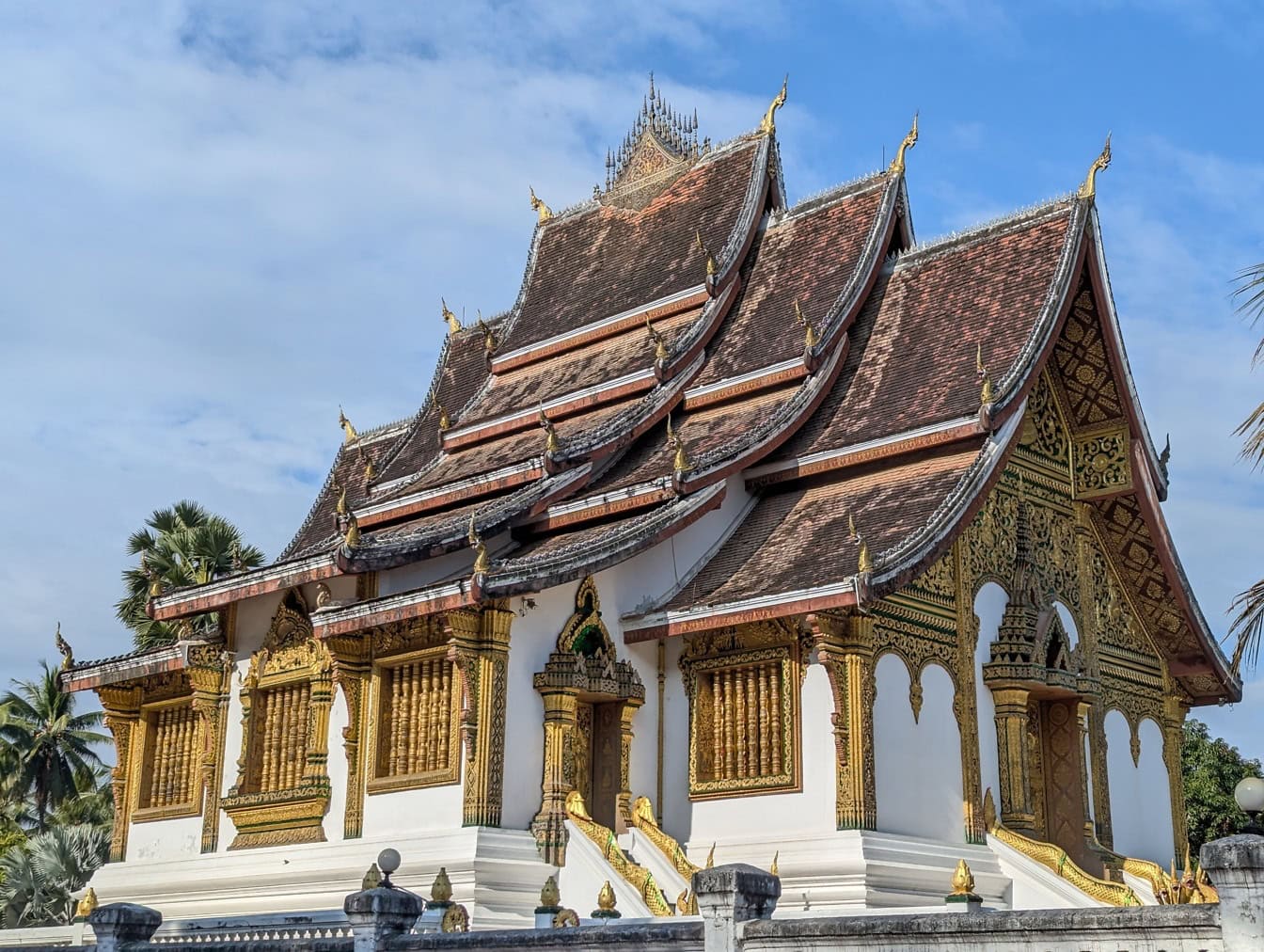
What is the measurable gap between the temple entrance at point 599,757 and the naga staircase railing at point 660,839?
0.32m

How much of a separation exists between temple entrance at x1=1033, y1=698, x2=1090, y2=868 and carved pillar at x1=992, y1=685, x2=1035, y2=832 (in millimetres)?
620

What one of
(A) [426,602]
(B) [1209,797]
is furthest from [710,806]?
(B) [1209,797]

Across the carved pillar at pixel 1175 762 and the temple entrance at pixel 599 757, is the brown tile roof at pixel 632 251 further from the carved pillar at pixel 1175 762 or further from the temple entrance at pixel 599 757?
the carved pillar at pixel 1175 762

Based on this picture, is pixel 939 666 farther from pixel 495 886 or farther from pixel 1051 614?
pixel 495 886

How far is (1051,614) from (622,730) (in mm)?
4604

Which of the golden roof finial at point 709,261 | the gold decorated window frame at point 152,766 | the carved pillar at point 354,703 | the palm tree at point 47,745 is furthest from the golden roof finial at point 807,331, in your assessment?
the palm tree at point 47,745

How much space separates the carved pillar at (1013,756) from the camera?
15500 millimetres

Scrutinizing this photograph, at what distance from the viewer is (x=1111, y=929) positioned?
7117 millimetres

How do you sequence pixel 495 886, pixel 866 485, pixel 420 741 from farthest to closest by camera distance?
1. pixel 866 485
2. pixel 420 741
3. pixel 495 886

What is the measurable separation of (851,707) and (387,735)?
14.0 feet

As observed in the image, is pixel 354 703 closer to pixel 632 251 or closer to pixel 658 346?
pixel 658 346

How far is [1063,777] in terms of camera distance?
16422 millimetres

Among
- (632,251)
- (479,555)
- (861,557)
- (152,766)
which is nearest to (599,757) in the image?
(479,555)

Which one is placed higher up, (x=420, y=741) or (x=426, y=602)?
(x=426, y=602)
